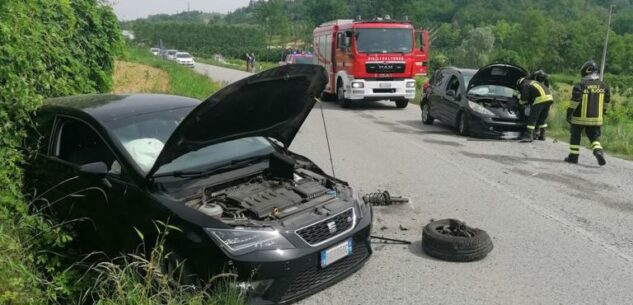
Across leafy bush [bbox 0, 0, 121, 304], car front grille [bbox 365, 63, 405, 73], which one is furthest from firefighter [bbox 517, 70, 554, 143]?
leafy bush [bbox 0, 0, 121, 304]

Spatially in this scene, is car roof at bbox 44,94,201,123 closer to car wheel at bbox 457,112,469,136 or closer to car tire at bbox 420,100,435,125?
car wheel at bbox 457,112,469,136

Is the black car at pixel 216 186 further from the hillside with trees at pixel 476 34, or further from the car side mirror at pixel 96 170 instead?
the hillside with trees at pixel 476 34

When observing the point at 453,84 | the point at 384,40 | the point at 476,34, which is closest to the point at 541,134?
the point at 453,84

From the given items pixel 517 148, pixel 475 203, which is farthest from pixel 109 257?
pixel 517 148

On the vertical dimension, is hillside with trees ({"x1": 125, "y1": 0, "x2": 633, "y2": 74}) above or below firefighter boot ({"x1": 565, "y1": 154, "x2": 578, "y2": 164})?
above

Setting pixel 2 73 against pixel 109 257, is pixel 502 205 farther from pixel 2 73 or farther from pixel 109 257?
pixel 2 73

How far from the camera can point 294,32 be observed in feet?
299

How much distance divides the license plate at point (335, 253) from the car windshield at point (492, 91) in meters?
9.26

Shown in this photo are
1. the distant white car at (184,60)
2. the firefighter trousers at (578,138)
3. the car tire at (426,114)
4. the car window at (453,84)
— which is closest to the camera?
the firefighter trousers at (578,138)

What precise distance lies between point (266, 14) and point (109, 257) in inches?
3216

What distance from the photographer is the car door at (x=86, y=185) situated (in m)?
4.48

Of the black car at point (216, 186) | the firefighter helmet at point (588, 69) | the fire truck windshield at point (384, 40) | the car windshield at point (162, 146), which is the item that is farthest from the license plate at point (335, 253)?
the fire truck windshield at point (384, 40)

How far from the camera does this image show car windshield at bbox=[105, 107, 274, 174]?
15.3ft

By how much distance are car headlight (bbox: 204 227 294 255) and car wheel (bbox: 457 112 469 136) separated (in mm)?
9299
